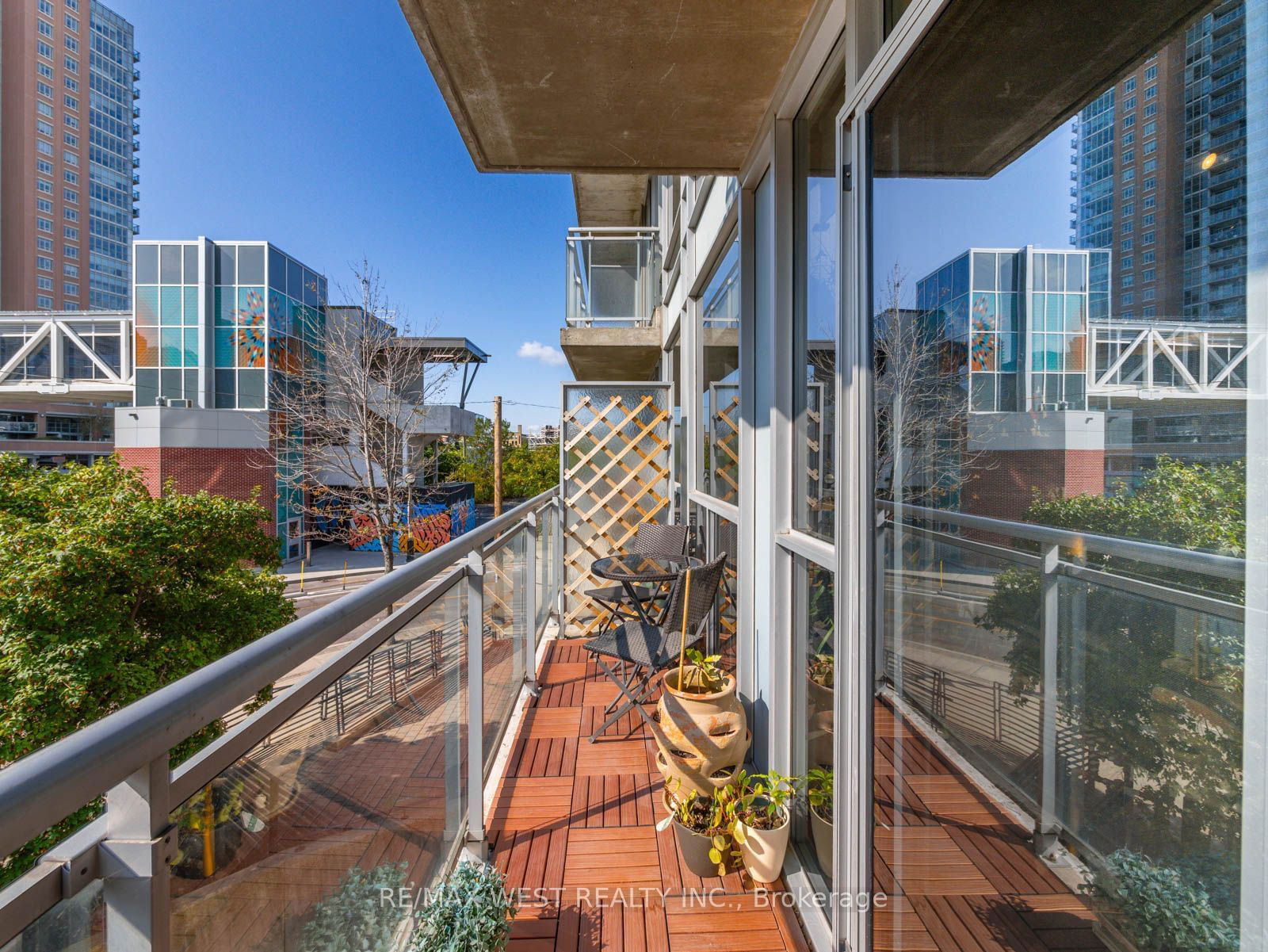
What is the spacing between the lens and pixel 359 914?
96cm

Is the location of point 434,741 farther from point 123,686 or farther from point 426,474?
point 426,474

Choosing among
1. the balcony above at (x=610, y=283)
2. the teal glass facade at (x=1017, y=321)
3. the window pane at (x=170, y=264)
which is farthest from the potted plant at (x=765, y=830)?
the window pane at (x=170, y=264)

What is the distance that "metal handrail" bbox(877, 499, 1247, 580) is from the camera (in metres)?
0.45

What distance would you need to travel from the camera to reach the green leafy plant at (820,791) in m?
1.42

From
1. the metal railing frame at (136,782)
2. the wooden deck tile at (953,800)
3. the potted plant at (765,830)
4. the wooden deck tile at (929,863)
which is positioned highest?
the metal railing frame at (136,782)

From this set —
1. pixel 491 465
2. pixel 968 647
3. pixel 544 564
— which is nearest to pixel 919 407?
pixel 968 647

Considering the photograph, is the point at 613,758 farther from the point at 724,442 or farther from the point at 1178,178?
the point at 1178,178

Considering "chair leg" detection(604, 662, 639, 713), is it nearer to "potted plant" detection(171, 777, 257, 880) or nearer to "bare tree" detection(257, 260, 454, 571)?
"potted plant" detection(171, 777, 257, 880)

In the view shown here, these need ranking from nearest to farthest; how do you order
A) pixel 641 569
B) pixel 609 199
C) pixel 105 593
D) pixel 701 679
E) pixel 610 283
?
1. pixel 701 679
2. pixel 641 569
3. pixel 105 593
4. pixel 610 283
5. pixel 609 199

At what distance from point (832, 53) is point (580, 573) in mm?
3737

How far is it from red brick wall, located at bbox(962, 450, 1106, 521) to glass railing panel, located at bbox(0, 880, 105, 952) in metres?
0.86

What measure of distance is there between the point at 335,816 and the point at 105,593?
180 inches

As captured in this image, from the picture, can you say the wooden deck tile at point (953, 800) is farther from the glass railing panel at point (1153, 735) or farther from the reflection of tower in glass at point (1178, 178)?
the reflection of tower in glass at point (1178, 178)

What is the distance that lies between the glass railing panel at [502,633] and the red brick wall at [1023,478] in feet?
4.69
